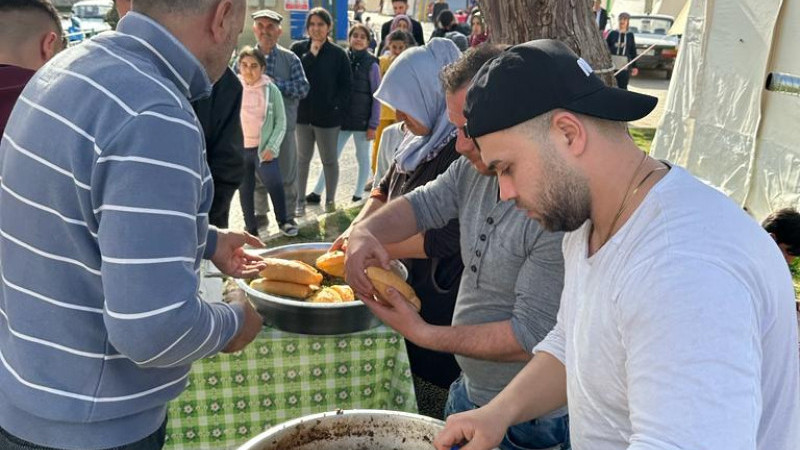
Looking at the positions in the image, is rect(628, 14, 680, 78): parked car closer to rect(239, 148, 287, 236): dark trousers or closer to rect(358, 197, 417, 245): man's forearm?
rect(239, 148, 287, 236): dark trousers

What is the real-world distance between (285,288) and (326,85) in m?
4.25

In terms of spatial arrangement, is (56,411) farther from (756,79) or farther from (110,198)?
(756,79)

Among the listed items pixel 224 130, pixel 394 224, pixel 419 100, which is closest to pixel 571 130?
pixel 394 224

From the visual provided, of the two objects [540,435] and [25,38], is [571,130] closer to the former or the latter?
[540,435]

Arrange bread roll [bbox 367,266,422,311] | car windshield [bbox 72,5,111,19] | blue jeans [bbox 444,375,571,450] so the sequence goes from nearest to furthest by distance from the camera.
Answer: blue jeans [bbox 444,375,571,450] < bread roll [bbox 367,266,422,311] < car windshield [bbox 72,5,111,19]

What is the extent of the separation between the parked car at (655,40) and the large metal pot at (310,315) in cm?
1560

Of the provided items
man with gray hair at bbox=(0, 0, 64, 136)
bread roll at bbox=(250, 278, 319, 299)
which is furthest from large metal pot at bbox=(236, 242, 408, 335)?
man with gray hair at bbox=(0, 0, 64, 136)

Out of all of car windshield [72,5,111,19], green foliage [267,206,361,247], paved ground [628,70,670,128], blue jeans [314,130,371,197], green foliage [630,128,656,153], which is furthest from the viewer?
car windshield [72,5,111,19]

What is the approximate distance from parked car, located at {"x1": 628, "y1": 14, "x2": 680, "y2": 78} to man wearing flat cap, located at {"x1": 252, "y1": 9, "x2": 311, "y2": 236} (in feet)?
40.3

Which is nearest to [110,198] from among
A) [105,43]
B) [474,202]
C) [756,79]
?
[105,43]

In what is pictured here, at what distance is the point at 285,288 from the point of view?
2109 mm

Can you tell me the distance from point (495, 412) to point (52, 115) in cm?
101

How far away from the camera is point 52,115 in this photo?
1193 mm

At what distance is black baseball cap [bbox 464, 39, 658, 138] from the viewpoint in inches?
39.8
